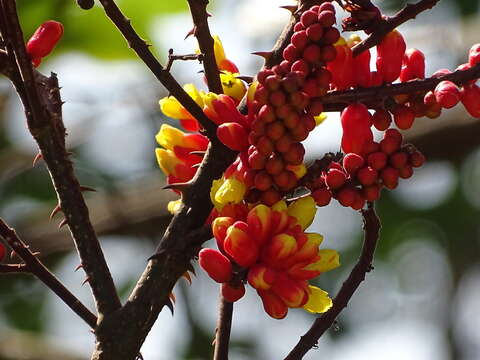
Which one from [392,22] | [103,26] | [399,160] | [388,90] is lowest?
[399,160]

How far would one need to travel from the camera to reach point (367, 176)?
1.49 metres

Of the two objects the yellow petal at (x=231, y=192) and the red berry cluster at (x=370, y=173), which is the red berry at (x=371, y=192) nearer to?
the red berry cluster at (x=370, y=173)

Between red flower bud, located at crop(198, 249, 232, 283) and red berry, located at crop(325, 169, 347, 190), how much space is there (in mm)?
192

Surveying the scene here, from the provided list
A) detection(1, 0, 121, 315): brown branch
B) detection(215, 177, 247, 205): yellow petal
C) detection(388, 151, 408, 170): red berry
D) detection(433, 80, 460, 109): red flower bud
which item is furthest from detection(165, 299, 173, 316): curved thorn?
detection(433, 80, 460, 109): red flower bud

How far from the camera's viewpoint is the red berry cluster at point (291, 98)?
A: 143cm

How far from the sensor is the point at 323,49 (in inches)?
57.5

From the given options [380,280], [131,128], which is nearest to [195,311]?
[131,128]

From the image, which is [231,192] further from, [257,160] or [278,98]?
[278,98]

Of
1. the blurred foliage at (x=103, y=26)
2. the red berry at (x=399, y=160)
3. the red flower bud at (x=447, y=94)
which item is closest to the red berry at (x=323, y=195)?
the red berry at (x=399, y=160)

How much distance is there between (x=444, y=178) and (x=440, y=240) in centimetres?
45

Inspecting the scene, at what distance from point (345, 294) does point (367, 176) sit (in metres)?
0.27

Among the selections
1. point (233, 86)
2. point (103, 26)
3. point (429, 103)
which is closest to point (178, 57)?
point (233, 86)

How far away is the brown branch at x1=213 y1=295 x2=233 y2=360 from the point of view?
5.44 ft

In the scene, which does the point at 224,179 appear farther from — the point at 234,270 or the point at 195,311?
the point at 195,311
